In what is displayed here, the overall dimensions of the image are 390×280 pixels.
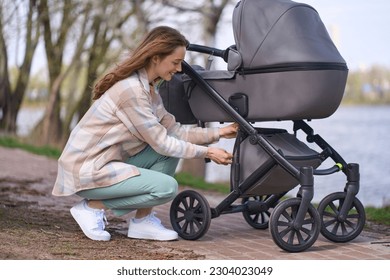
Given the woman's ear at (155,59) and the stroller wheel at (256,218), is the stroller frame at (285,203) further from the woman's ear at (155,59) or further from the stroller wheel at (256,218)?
the woman's ear at (155,59)

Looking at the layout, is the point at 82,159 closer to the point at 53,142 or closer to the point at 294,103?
the point at 294,103

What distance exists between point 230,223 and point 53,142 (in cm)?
999

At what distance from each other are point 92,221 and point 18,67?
37.7 ft

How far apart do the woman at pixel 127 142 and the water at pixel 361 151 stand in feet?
5.78

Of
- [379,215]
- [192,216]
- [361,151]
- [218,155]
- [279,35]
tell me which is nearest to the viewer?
[279,35]

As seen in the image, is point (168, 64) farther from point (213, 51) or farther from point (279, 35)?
point (279, 35)

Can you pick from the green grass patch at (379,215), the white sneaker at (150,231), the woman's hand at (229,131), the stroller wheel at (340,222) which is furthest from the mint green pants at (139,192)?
the green grass patch at (379,215)

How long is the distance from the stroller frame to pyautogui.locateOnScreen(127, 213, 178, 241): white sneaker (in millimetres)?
117

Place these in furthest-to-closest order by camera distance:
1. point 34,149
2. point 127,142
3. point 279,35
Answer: point 34,149, point 127,142, point 279,35

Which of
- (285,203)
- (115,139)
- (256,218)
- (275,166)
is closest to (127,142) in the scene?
(115,139)

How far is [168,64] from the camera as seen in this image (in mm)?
4602

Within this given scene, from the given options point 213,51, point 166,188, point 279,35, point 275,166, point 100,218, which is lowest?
point 100,218
